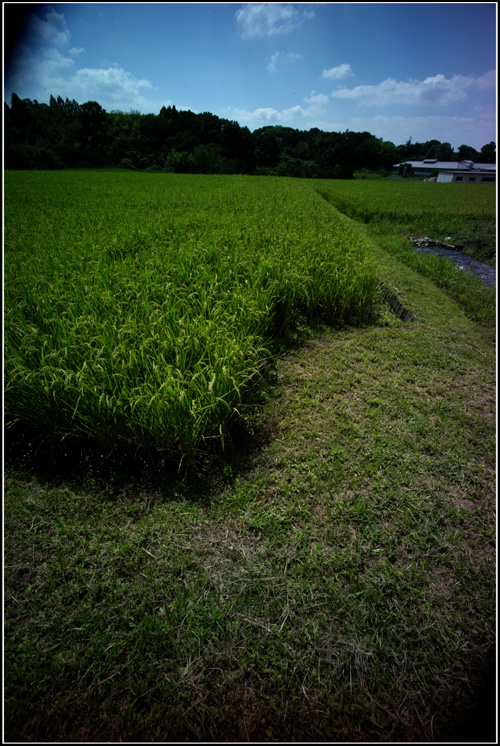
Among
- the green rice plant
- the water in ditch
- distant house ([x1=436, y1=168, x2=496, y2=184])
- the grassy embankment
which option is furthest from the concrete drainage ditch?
distant house ([x1=436, y1=168, x2=496, y2=184])

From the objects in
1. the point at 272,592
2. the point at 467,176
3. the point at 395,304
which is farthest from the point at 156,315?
the point at 467,176

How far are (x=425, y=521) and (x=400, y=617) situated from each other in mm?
526

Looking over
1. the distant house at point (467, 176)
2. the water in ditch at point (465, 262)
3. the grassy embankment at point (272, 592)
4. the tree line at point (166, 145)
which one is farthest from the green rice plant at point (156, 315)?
the distant house at point (467, 176)

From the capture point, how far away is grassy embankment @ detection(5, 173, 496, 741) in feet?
3.65

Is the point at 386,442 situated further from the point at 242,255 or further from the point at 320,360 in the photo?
the point at 242,255

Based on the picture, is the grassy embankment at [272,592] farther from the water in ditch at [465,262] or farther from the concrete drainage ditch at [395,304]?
the water in ditch at [465,262]

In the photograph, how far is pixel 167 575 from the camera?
1471mm

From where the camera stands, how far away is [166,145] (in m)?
42.8

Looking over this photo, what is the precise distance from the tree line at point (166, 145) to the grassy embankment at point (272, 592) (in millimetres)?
28854

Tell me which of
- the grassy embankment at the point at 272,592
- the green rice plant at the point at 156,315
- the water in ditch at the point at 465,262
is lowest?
the grassy embankment at the point at 272,592

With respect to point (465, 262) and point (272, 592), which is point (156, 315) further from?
→ point (465, 262)

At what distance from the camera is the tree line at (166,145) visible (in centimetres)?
2977

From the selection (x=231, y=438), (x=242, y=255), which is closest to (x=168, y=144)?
(x=242, y=255)

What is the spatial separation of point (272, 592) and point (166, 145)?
52.6 metres
